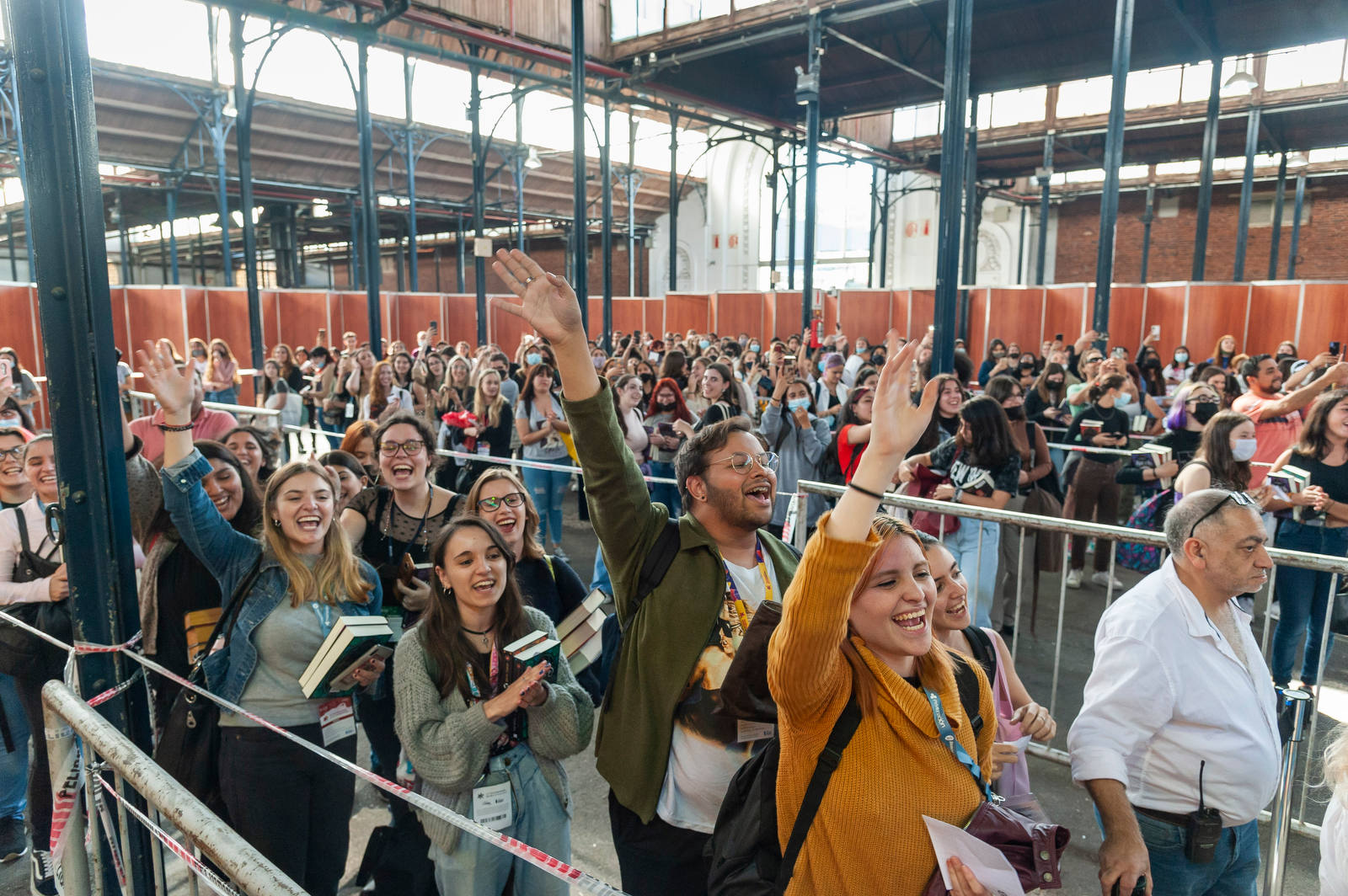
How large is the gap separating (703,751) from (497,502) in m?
1.53

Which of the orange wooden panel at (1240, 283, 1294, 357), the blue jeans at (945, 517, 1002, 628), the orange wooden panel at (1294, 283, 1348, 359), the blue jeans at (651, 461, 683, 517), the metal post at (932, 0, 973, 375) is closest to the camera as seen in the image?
the blue jeans at (945, 517, 1002, 628)

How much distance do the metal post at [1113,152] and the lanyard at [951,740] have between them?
10554 mm

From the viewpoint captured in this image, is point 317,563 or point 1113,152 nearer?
point 317,563

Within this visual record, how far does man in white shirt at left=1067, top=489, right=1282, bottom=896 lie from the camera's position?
216 centimetres

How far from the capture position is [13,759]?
3412 mm

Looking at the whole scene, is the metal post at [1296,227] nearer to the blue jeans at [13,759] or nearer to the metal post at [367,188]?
the metal post at [367,188]

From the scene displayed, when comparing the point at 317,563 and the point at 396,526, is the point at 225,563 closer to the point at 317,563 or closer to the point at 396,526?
the point at 317,563

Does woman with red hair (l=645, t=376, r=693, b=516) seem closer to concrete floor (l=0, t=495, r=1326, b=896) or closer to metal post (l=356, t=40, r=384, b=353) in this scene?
concrete floor (l=0, t=495, r=1326, b=896)

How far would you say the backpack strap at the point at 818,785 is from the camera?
1.58m

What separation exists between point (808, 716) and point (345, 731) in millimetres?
1881

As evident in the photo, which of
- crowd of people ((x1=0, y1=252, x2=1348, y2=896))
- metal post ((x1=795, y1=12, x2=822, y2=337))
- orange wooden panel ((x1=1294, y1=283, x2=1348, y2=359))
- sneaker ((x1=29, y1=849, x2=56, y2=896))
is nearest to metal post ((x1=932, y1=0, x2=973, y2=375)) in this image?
metal post ((x1=795, y1=12, x2=822, y2=337))

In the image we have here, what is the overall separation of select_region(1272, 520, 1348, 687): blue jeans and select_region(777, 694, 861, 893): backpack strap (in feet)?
13.3

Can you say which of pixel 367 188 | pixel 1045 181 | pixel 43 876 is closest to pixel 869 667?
pixel 43 876

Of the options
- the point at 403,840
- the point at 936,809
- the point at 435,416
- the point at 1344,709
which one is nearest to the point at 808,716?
the point at 936,809
